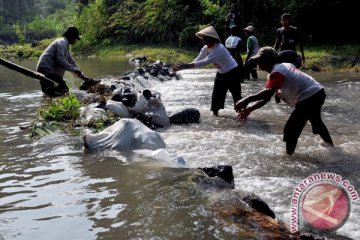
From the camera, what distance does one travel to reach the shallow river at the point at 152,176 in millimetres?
3336

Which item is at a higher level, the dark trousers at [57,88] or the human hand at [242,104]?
the human hand at [242,104]

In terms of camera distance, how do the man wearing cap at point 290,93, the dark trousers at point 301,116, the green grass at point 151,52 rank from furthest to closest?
the green grass at point 151,52 < the dark trousers at point 301,116 < the man wearing cap at point 290,93

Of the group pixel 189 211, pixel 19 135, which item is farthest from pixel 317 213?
pixel 19 135

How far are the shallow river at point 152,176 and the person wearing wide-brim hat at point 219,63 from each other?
427 millimetres

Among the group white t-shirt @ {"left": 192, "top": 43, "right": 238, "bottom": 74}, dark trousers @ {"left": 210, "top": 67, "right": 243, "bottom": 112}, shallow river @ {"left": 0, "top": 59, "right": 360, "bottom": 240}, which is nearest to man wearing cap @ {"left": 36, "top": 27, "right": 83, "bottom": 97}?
shallow river @ {"left": 0, "top": 59, "right": 360, "bottom": 240}

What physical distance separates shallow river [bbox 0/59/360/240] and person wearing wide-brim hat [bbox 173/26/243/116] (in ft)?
1.40

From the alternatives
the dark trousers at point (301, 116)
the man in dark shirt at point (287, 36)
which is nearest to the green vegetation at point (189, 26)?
the man in dark shirt at point (287, 36)

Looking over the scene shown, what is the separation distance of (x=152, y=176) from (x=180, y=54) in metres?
15.4

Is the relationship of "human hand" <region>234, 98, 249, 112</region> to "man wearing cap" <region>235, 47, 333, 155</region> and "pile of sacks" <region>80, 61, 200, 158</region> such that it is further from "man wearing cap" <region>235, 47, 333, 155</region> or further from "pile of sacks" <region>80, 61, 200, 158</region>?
"pile of sacks" <region>80, 61, 200, 158</region>

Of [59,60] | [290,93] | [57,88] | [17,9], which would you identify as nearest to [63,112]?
[59,60]

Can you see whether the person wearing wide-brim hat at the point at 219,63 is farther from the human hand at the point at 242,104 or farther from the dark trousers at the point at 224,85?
the human hand at the point at 242,104

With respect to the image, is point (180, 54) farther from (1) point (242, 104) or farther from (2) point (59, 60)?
(1) point (242, 104)

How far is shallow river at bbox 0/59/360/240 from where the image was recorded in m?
3.34

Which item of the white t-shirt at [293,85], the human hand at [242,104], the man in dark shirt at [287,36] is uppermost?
the man in dark shirt at [287,36]
